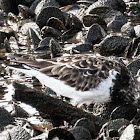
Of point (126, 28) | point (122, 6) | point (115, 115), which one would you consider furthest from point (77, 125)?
point (122, 6)

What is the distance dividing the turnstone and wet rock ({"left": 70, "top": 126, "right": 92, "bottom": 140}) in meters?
0.71

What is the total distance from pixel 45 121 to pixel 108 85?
28.0 inches

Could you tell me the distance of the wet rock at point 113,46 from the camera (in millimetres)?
6613

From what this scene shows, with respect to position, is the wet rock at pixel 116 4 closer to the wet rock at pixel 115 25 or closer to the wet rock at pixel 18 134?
the wet rock at pixel 115 25

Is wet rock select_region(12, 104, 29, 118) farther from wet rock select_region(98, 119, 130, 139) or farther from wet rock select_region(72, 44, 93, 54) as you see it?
wet rock select_region(72, 44, 93, 54)

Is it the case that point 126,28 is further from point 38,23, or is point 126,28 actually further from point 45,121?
point 45,121

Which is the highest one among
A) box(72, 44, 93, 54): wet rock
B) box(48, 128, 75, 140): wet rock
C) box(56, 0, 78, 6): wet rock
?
box(56, 0, 78, 6): wet rock

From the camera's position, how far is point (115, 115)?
465 cm

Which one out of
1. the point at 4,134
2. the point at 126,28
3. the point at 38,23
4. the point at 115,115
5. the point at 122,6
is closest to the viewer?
the point at 4,134

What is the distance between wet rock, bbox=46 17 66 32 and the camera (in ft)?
24.9

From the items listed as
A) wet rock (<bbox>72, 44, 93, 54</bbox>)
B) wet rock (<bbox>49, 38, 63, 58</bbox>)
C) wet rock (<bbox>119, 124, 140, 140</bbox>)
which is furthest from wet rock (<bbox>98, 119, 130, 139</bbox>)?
wet rock (<bbox>72, 44, 93, 54</bbox>)

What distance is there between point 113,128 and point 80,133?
0.31m

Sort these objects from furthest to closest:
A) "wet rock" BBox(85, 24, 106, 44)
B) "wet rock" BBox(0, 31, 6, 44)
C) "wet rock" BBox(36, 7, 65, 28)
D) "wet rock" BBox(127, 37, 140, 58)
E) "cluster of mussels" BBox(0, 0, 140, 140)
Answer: "wet rock" BBox(36, 7, 65, 28) < "wet rock" BBox(0, 31, 6, 44) < "wet rock" BBox(85, 24, 106, 44) < "wet rock" BBox(127, 37, 140, 58) < "cluster of mussels" BBox(0, 0, 140, 140)

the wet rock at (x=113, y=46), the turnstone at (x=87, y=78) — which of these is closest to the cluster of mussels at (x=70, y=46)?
the wet rock at (x=113, y=46)
